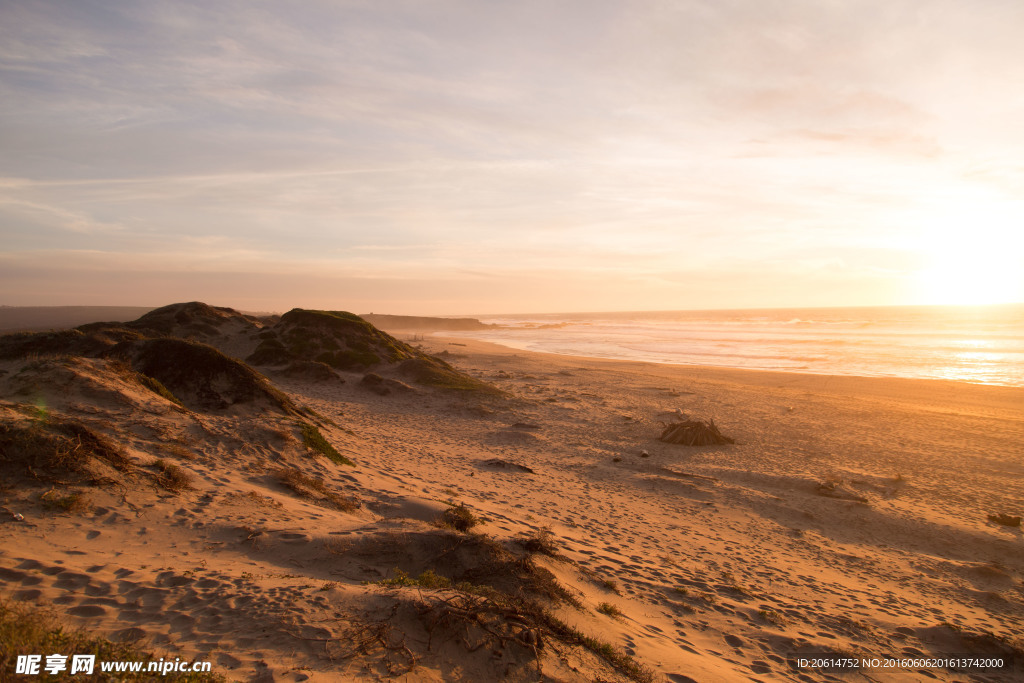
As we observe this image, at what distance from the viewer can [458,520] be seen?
25.6ft

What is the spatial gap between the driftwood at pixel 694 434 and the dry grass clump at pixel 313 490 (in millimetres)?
11096

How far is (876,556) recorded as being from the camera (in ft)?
30.6

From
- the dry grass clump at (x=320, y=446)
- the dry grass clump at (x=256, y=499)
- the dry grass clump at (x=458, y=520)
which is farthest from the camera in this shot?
the dry grass clump at (x=320, y=446)

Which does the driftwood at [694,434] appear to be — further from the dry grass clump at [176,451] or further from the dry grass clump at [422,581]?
the dry grass clump at [176,451]

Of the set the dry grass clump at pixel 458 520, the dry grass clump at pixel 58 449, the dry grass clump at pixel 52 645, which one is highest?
the dry grass clump at pixel 58 449

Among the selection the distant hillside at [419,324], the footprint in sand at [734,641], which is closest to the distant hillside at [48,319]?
the footprint in sand at [734,641]

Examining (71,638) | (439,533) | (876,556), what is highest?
(71,638)

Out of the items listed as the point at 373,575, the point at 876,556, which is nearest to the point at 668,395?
the point at 876,556

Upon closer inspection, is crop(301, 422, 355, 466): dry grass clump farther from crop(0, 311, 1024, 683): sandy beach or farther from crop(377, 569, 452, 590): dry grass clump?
crop(377, 569, 452, 590): dry grass clump

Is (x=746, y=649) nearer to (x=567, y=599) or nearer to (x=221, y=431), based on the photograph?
(x=567, y=599)

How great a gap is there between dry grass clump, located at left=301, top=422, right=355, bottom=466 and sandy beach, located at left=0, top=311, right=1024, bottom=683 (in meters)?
0.35

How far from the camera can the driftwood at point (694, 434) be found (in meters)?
16.2

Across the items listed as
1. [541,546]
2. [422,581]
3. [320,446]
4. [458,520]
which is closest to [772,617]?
Answer: [541,546]

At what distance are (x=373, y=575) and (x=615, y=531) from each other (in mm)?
5211
